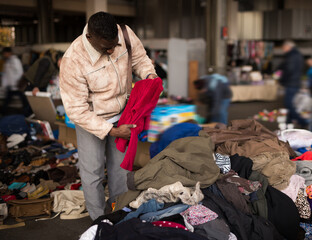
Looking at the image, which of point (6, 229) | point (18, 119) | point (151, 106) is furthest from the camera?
point (18, 119)

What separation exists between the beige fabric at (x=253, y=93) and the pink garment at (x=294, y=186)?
29.8ft

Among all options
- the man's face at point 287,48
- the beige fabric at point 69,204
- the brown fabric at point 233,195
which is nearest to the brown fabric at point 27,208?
the beige fabric at point 69,204

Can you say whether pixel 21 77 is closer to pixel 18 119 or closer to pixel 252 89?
pixel 18 119

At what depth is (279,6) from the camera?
19.2m

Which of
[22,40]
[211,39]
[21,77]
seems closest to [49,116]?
[21,77]

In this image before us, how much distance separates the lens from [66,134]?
249 inches

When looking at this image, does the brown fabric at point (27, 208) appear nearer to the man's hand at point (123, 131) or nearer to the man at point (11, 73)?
the man's hand at point (123, 131)

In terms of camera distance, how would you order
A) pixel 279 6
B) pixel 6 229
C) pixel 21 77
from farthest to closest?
pixel 279 6 < pixel 21 77 < pixel 6 229

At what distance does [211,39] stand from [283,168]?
30.9 feet

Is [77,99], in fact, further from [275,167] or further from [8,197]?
A: [8,197]

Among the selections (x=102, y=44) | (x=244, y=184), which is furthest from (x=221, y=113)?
(x=102, y=44)

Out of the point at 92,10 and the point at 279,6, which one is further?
the point at 279,6

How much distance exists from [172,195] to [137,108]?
2.41 ft

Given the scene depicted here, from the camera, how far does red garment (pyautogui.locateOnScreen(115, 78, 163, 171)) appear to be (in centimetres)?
292
